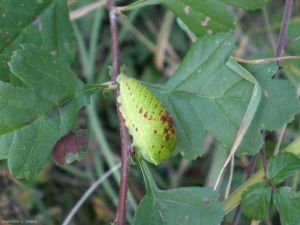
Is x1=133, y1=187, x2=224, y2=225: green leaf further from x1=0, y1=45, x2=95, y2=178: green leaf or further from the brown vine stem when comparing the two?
x1=0, y1=45, x2=95, y2=178: green leaf

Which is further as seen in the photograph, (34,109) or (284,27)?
(284,27)

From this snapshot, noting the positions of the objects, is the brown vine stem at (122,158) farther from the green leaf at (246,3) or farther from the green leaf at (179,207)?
the green leaf at (246,3)

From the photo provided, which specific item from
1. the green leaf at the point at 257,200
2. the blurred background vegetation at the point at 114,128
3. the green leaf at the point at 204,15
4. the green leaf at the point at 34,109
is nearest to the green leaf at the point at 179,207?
the green leaf at the point at 257,200

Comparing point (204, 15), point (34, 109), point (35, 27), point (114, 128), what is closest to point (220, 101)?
point (204, 15)

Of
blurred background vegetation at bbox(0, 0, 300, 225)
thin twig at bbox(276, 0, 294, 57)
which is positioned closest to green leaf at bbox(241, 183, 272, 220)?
thin twig at bbox(276, 0, 294, 57)

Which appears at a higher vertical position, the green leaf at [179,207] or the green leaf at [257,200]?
→ the green leaf at [179,207]

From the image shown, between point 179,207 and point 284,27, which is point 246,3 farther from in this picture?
point 179,207
